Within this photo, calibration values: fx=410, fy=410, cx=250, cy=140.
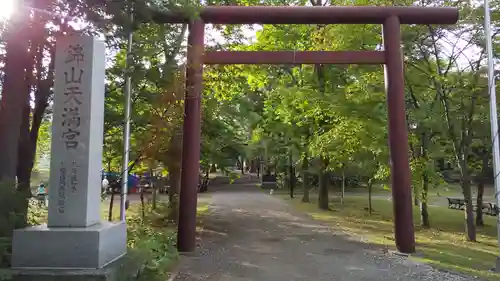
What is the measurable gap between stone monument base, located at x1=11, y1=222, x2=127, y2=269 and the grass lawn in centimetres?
709

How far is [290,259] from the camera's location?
9438 mm

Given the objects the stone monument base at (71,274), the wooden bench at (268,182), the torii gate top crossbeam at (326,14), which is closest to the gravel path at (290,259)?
the stone monument base at (71,274)

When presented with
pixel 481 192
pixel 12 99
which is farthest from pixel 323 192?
pixel 12 99

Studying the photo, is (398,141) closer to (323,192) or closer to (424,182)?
(424,182)

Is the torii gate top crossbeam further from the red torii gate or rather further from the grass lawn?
the grass lawn

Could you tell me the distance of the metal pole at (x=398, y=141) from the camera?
32.5 ft

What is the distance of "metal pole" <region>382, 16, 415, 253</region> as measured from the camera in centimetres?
990

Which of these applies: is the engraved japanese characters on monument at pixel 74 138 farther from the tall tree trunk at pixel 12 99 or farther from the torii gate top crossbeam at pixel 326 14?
the torii gate top crossbeam at pixel 326 14

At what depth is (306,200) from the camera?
26.2 meters

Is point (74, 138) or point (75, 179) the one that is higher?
point (74, 138)

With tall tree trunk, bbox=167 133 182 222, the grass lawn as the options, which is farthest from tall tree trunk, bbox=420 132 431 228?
tall tree trunk, bbox=167 133 182 222

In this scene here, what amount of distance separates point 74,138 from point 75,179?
563 millimetres

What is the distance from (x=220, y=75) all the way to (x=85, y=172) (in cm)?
798

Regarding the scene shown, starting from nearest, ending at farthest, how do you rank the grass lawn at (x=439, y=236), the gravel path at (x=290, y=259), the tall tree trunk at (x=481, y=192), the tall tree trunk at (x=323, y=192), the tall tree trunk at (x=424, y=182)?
the gravel path at (x=290, y=259) < the grass lawn at (x=439, y=236) < the tall tree trunk at (x=424, y=182) < the tall tree trunk at (x=481, y=192) < the tall tree trunk at (x=323, y=192)
